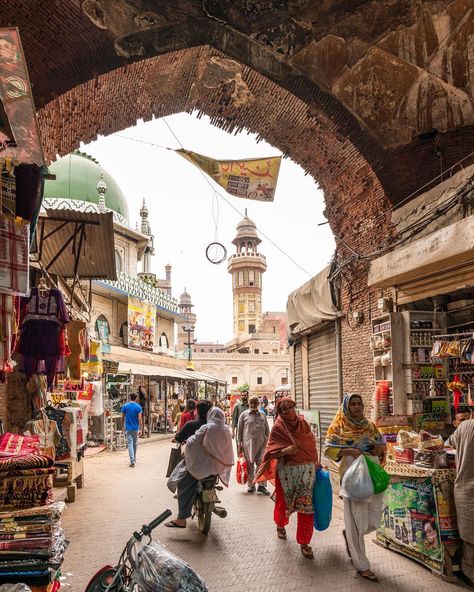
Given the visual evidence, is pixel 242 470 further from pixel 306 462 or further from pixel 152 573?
pixel 152 573

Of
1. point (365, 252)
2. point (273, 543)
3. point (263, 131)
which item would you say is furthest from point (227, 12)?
point (273, 543)

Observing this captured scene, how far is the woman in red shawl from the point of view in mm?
5648

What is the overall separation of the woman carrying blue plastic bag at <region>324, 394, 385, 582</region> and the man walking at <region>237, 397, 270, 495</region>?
3554mm

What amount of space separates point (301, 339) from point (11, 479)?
11.2 m

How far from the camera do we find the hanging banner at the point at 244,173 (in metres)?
9.34

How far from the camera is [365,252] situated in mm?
9984

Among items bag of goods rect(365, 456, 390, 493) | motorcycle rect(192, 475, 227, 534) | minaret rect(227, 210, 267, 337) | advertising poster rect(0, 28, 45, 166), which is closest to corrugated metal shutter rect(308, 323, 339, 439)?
motorcycle rect(192, 475, 227, 534)

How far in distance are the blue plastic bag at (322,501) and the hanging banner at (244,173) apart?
5241 mm

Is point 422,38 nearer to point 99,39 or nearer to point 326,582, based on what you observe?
point 99,39

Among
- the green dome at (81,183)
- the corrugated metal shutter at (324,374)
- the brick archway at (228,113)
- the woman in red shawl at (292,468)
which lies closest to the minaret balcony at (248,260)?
the green dome at (81,183)

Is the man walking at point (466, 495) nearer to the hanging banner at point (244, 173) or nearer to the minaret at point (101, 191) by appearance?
the hanging banner at point (244, 173)

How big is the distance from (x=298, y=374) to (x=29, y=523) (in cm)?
1179

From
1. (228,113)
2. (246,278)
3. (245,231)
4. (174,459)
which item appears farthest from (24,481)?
(246,278)

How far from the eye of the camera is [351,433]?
5.49 metres
